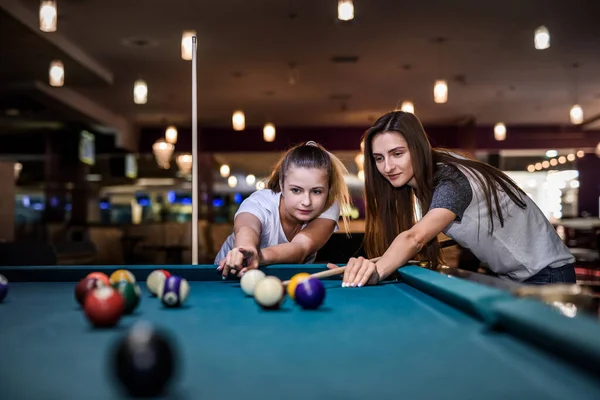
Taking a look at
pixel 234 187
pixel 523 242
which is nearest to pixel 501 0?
pixel 523 242

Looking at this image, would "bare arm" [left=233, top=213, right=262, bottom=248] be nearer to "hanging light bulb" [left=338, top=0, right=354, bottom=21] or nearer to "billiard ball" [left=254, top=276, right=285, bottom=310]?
"billiard ball" [left=254, top=276, right=285, bottom=310]

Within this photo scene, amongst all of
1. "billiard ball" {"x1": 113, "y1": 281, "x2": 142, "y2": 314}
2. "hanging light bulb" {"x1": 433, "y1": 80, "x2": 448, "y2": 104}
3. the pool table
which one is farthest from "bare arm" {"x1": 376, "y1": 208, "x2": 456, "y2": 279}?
"hanging light bulb" {"x1": 433, "y1": 80, "x2": 448, "y2": 104}

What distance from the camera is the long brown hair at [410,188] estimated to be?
2260mm

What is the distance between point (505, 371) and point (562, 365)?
0.08 meters

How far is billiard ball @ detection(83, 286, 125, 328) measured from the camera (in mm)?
1276

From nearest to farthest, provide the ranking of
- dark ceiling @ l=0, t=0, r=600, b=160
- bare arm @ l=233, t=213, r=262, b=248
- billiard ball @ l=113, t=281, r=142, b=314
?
billiard ball @ l=113, t=281, r=142, b=314 < bare arm @ l=233, t=213, r=262, b=248 < dark ceiling @ l=0, t=0, r=600, b=160

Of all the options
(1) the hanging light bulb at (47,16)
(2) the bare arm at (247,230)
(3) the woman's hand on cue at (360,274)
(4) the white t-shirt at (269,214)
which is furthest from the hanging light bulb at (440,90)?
(3) the woman's hand on cue at (360,274)

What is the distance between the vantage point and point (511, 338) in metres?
1.08

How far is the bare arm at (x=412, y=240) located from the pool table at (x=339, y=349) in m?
0.38

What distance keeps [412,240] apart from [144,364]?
146 centimetres

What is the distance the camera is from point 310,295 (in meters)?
1.52

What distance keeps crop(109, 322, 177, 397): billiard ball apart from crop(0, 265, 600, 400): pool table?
33 millimetres

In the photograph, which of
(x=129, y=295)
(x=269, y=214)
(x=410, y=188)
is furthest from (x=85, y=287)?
(x=410, y=188)

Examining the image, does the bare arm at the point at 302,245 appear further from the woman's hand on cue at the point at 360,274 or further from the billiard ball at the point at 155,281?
the billiard ball at the point at 155,281
